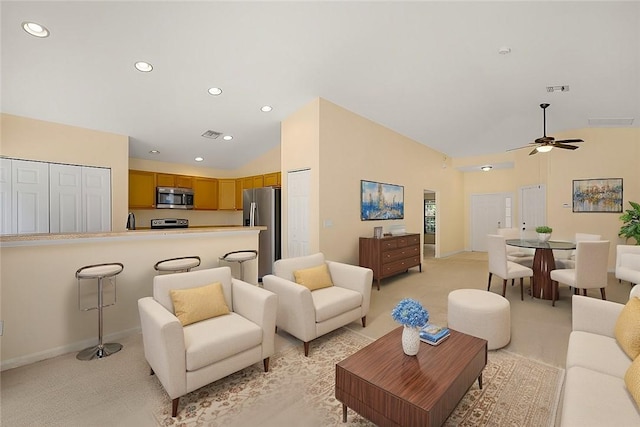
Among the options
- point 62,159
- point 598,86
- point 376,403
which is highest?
point 598,86

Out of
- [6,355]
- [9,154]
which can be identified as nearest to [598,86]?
[6,355]

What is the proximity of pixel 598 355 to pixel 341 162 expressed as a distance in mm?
3808

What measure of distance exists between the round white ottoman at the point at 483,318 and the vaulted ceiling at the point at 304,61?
292 cm

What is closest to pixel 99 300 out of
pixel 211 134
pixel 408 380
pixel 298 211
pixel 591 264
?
pixel 408 380

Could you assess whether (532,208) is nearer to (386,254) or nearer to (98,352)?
(386,254)

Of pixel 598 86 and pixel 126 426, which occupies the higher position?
pixel 598 86

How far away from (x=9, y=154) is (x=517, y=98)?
25.1 feet

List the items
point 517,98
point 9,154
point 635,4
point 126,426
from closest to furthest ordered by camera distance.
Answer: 1. point 126,426
2. point 635,4
3. point 9,154
4. point 517,98

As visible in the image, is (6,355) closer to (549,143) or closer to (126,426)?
(126,426)

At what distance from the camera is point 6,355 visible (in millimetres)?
2471

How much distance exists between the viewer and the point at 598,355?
1806mm

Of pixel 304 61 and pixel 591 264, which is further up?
pixel 304 61

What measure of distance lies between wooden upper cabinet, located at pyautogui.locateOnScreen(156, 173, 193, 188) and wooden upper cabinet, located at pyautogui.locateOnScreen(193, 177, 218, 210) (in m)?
0.14

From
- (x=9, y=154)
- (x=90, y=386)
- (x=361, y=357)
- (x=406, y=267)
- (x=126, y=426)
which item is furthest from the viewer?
(x=406, y=267)
